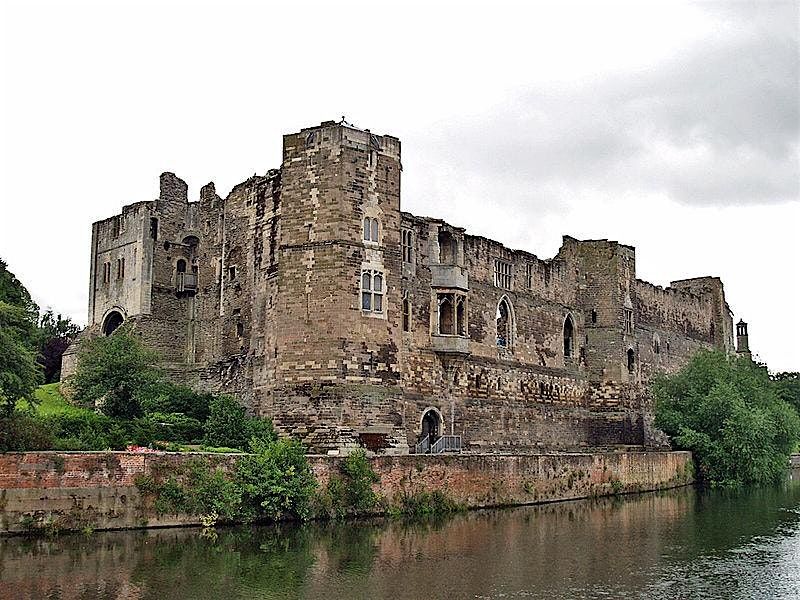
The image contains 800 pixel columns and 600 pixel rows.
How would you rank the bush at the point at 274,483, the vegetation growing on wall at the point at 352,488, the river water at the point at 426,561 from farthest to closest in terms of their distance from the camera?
the vegetation growing on wall at the point at 352,488
the bush at the point at 274,483
the river water at the point at 426,561

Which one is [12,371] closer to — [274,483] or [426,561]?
[274,483]

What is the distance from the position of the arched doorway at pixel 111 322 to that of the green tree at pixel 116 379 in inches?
335

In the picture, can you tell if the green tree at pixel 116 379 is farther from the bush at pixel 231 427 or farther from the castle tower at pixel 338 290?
the castle tower at pixel 338 290

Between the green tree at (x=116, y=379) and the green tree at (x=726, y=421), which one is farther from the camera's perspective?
the green tree at (x=726, y=421)

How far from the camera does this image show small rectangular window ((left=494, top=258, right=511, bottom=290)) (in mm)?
54812

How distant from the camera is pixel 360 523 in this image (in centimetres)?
3347

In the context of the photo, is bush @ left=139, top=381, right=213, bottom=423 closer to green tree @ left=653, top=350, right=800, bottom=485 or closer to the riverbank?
the riverbank

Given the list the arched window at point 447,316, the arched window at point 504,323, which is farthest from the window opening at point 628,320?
the arched window at point 447,316

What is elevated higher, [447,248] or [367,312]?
[447,248]

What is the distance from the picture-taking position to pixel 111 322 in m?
53.4

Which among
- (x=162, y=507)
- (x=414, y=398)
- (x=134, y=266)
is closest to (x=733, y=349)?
(x=414, y=398)

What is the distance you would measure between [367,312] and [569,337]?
852 inches

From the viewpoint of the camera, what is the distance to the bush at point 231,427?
39.8 metres

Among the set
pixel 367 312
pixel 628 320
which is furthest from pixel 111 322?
pixel 628 320
